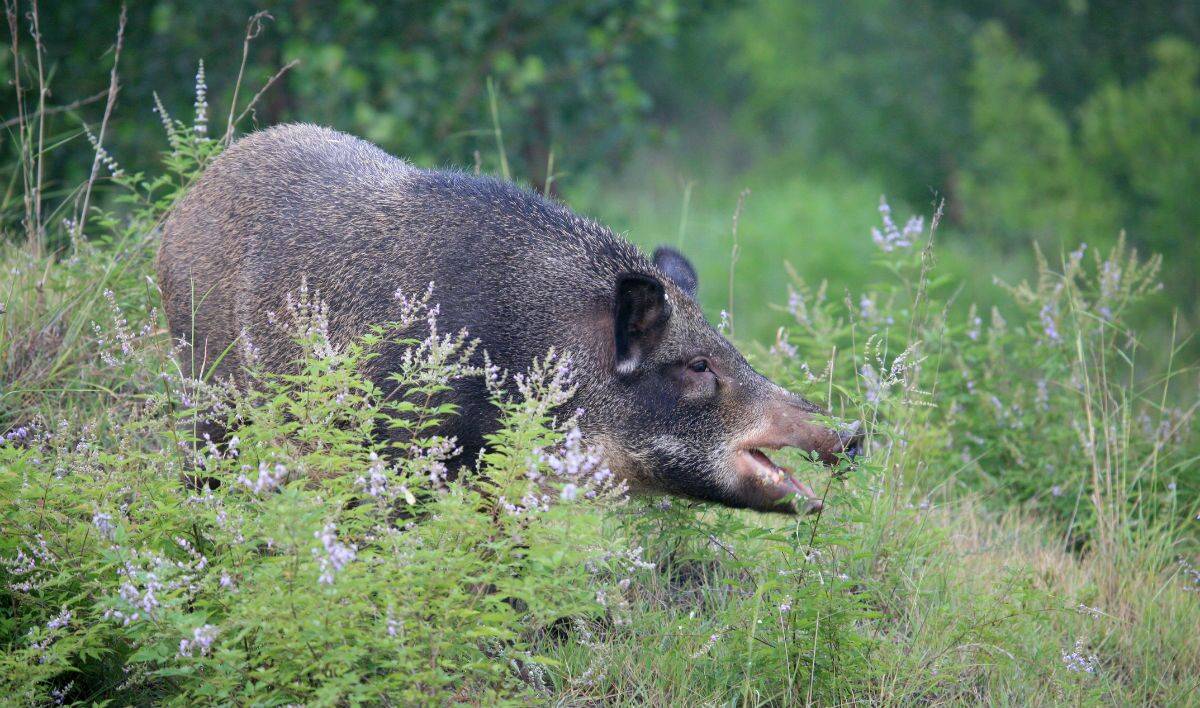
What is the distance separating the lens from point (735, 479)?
15.3ft

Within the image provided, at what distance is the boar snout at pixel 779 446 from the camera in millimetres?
4465

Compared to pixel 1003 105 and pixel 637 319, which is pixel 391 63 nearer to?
pixel 637 319

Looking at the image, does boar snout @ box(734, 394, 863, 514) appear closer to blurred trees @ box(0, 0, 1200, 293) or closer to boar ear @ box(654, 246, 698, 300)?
boar ear @ box(654, 246, 698, 300)

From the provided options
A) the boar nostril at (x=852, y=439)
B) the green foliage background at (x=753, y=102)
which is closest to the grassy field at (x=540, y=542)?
the boar nostril at (x=852, y=439)

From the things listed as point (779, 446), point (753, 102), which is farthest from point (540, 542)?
point (753, 102)

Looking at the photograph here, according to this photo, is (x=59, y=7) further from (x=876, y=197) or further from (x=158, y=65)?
(x=876, y=197)

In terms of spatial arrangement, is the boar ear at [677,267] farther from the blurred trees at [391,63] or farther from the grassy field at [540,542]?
the blurred trees at [391,63]

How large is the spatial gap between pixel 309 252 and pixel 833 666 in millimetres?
2582

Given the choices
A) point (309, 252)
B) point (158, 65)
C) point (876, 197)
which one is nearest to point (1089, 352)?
point (309, 252)

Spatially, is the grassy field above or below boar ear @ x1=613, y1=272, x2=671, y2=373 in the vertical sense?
below

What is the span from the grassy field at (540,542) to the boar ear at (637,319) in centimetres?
28

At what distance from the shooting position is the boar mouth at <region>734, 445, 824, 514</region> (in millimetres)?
4523

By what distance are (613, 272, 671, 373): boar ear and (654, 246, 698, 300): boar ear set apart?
525 millimetres

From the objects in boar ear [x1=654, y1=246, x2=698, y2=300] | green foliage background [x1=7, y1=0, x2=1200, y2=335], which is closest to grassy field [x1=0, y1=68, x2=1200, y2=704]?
boar ear [x1=654, y1=246, x2=698, y2=300]
